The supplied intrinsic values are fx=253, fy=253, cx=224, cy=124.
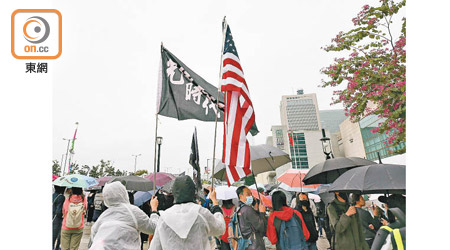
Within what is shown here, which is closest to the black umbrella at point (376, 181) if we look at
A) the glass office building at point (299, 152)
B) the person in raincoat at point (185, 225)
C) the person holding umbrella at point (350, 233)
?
the person holding umbrella at point (350, 233)

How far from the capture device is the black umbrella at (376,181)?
3391 millimetres

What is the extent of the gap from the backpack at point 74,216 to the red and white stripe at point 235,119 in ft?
11.5

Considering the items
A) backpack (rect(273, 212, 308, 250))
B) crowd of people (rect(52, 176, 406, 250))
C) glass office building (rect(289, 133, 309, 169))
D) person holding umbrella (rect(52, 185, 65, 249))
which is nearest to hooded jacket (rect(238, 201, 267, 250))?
crowd of people (rect(52, 176, 406, 250))

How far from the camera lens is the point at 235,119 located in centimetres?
411

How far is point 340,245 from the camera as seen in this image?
13.5 feet

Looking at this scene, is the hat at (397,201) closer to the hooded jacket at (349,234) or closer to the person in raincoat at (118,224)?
the hooded jacket at (349,234)

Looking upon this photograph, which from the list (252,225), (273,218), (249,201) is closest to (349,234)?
(273,218)

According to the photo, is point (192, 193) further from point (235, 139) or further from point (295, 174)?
point (295, 174)

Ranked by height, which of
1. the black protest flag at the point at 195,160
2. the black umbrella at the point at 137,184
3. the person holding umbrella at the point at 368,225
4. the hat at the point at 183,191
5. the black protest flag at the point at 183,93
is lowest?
the person holding umbrella at the point at 368,225

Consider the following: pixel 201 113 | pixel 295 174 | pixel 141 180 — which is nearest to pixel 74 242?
pixel 141 180

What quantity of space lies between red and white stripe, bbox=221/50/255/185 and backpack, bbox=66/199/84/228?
350 cm

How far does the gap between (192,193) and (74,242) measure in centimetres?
411

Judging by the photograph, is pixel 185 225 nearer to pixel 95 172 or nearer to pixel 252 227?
pixel 252 227

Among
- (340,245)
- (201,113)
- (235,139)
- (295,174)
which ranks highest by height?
(201,113)
